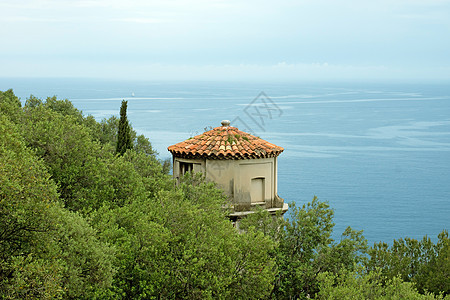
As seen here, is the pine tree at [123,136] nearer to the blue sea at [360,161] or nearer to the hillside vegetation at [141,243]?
the hillside vegetation at [141,243]

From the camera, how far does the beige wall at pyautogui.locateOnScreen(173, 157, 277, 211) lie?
23.5 m

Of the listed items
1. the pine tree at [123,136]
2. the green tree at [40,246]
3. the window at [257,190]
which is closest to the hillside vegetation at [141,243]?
the green tree at [40,246]

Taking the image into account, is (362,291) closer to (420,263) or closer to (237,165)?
(237,165)

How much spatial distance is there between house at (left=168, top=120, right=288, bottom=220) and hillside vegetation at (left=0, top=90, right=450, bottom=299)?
1.16m

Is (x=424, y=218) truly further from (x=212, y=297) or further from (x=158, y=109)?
(x=158, y=109)

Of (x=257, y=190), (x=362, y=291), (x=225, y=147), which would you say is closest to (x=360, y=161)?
(x=257, y=190)

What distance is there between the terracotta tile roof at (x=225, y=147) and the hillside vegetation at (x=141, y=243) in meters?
1.36

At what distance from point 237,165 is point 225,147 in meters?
0.92

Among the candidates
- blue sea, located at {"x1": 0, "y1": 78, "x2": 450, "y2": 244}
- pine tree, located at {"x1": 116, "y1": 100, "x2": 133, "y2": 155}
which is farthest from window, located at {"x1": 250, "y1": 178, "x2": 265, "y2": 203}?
blue sea, located at {"x1": 0, "y1": 78, "x2": 450, "y2": 244}

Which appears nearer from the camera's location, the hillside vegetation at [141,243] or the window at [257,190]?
the hillside vegetation at [141,243]

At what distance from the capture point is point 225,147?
78.3ft

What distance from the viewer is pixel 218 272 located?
16062 mm

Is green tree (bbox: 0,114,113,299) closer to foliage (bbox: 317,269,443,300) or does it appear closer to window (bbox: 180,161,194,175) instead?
foliage (bbox: 317,269,443,300)

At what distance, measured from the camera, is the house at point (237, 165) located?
76.9ft
